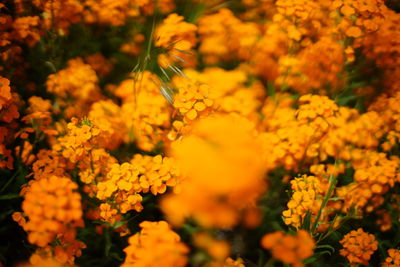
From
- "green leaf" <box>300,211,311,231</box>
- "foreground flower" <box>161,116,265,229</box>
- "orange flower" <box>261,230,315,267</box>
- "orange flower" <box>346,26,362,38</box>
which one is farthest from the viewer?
"orange flower" <box>346,26,362,38</box>

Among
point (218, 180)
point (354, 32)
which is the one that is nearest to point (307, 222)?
point (218, 180)

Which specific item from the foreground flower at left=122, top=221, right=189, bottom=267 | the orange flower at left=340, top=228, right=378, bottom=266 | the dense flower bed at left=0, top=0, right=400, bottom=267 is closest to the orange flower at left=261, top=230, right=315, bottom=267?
the dense flower bed at left=0, top=0, right=400, bottom=267

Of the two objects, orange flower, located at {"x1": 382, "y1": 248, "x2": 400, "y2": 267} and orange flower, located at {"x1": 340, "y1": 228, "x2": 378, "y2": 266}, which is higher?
orange flower, located at {"x1": 340, "y1": 228, "x2": 378, "y2": 266}

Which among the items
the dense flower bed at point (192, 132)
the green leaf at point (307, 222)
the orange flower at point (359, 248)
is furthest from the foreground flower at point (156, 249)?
the orange flower at point (359, 248)

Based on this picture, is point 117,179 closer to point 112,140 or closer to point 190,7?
point 112,140

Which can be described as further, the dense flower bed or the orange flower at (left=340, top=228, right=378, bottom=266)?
the orange flower at (left=340, top=228, right=378, bottom=266)

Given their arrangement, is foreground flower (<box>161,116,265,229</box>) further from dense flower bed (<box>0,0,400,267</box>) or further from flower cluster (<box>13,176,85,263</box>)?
flower cluster (<box>13,176,85,263</box>)

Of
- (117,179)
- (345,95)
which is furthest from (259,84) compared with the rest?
(117,179)

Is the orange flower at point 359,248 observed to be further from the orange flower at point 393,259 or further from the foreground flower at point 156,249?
the foreground flower at point 156,249

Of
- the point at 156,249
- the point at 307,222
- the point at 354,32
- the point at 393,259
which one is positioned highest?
the point at 354,32

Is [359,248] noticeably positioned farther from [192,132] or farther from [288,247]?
[192,132]

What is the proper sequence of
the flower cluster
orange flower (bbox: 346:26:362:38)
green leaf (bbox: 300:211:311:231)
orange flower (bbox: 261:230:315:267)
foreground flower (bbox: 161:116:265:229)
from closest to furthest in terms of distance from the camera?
foreground flower (bbox: 161:116:265:229) → orange flower (bbox: 261:230:315:267) → the flower cluster → green leaf (bbox: 300:211:311:231) → orange flower (bbox: 346:26:362:38)

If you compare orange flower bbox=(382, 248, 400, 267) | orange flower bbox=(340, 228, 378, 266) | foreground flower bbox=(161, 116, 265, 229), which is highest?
foreground flower bbox=(161, 116, 265, 229)

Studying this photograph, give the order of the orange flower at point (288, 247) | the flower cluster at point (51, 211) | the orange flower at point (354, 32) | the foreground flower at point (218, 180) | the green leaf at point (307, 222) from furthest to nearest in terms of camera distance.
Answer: the orange flower at point (354, 32) → the green leaf at point (307, 222) → the flower cluster at point (51, 211) → the orange flower at point (288, 247) → the foreground flower at point (218, 180)
